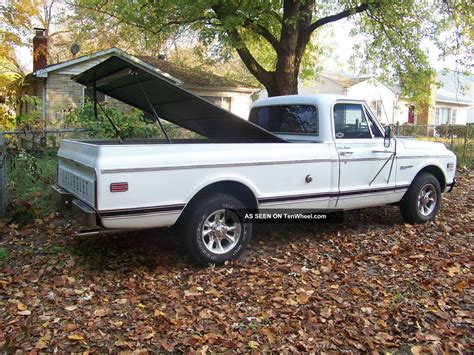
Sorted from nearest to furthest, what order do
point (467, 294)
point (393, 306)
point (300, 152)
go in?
point (393, 306), point (467, 294), point (300, 152)

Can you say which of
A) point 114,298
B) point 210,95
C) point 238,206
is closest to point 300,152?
point 238,206

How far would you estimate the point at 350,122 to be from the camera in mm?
5980

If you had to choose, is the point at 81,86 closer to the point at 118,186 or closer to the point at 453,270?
the point at 118,186

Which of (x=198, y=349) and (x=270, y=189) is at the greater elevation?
(x=270, y=189)

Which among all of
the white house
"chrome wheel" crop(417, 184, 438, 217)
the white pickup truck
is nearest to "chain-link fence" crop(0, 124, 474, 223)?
the white pickup truck

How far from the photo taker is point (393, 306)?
4117 mm

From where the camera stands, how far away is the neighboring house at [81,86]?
642 inches

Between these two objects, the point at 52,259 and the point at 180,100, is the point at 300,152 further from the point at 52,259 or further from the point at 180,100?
the point at 52,259

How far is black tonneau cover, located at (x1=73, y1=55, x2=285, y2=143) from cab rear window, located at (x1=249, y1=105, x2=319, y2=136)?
64cm

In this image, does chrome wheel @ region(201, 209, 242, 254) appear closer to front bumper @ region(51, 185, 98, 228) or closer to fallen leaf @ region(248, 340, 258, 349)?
front bumper @ region(51, 185, 98, 228)

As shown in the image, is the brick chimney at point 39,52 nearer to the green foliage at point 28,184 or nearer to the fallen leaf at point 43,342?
the green foliage at point 28,184

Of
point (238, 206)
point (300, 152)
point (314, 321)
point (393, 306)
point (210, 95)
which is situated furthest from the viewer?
point (210, 95)

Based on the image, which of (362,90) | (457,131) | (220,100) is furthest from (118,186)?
(362,90)

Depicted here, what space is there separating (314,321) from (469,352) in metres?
1.20
